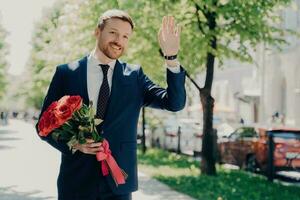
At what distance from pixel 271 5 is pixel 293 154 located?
3.66 meters

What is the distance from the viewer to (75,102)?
10.9ft

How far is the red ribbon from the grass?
253 inches

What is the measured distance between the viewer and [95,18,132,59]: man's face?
3436 millimetres

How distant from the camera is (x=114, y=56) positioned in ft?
11.3

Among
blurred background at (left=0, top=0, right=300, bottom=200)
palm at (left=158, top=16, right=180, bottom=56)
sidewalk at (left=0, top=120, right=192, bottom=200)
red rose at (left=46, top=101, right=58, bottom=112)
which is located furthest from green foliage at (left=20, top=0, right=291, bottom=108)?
red rose at (left=46, top=101, right=58, bottom=112)

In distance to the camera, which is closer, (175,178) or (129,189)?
(129,189)

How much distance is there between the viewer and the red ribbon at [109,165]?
3350 millimetres

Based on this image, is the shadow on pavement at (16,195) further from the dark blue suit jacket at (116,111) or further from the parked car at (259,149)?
the dark blue suit jacket at (116,111)

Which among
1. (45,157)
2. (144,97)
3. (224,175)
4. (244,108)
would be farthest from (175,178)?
(244,108)

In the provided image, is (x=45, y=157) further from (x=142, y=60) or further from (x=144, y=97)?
(x=144, y=97)

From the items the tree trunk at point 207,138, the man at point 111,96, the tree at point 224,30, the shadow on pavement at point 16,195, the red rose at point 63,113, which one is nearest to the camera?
the red rose at point 63,113

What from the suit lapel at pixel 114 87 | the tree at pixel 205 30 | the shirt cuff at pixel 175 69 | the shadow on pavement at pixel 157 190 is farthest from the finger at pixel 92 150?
the tree at pixel 205 30

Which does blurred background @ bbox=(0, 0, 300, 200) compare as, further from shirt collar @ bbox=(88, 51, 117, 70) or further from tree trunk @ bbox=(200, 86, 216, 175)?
shirt collar @ bbox=(88, 51, 117, 70)

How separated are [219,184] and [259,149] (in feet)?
12.3
